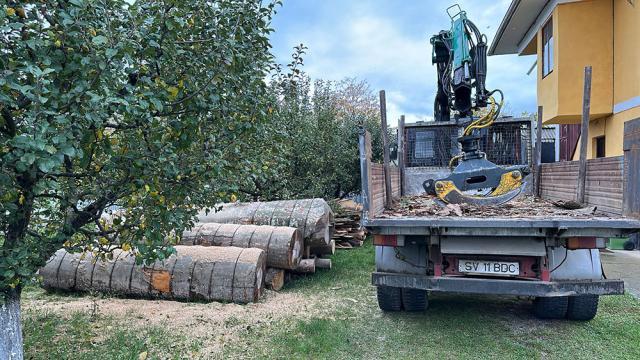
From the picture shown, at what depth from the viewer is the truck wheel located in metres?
4.34

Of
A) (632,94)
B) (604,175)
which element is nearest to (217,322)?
(604,175)

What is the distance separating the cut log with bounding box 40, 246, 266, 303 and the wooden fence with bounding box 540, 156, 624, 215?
3.64 meters

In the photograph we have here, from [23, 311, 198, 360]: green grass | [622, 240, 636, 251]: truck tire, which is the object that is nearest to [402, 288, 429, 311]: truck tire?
[23, 311, 198, 360]: green grass

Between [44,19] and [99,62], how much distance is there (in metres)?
0.58

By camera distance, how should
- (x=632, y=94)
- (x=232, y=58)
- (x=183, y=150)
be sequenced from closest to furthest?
1. (x=232, y=58)
2. (x=183, y=150)
3. (x=632, y=94)

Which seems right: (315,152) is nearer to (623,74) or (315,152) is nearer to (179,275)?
(179,275)

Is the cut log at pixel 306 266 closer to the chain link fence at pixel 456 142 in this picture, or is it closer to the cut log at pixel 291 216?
the cut log at pixel 291 216

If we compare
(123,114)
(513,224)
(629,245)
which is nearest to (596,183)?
(513,224)

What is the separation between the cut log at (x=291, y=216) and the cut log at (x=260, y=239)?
0.89 feet

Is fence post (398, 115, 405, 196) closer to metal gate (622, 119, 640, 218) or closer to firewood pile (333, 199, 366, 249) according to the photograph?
metal gate (622, 119, 640, 218)

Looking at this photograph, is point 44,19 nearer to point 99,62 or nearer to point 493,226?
point 99,62

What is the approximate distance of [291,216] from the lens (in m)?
6.25

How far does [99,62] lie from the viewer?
1.96 metres

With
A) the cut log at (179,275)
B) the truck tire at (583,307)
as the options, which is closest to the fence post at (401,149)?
the cut log at (179,275)
